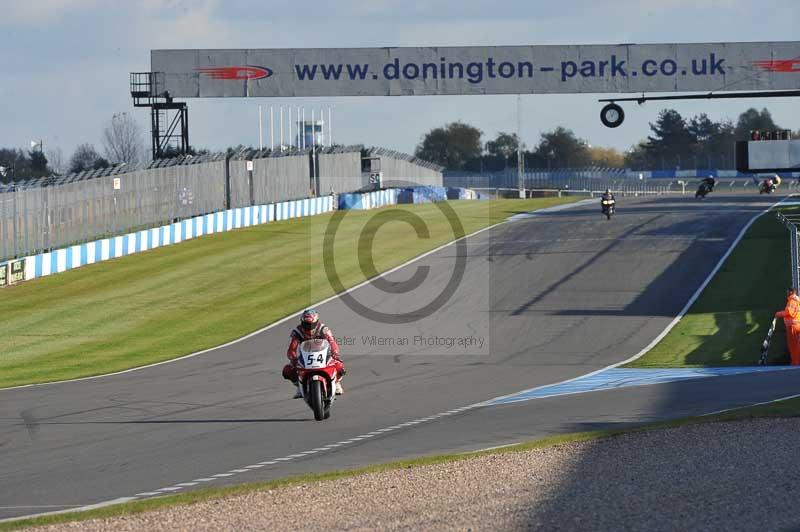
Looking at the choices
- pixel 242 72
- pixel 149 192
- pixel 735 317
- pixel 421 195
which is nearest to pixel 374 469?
pixel 735 317

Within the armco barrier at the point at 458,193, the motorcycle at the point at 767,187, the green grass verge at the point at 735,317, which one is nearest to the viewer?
the green grass verge at the point at 735,317

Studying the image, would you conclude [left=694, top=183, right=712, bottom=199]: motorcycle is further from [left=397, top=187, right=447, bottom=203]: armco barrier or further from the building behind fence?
the building behind fence

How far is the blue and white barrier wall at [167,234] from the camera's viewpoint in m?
38.6

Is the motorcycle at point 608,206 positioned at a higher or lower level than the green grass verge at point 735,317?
higher

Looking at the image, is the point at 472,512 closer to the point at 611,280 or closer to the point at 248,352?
the point at 248,352

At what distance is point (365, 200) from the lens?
6731 centimetres

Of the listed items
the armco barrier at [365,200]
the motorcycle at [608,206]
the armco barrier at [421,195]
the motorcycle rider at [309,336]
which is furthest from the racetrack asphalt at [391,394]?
the armco barrier at [421,195]

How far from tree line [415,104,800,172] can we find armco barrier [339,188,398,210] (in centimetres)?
4704

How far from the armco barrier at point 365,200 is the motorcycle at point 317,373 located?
50.0 m

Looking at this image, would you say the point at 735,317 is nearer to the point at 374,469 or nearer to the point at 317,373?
the point at 317,373

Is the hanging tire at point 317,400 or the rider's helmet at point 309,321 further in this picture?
the rider's helmet at point 309,321

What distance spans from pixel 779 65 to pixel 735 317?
20649 mm

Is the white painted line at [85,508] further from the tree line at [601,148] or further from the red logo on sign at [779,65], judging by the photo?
the tree line at [601,148]

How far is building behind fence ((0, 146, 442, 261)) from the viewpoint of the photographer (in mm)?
36656
